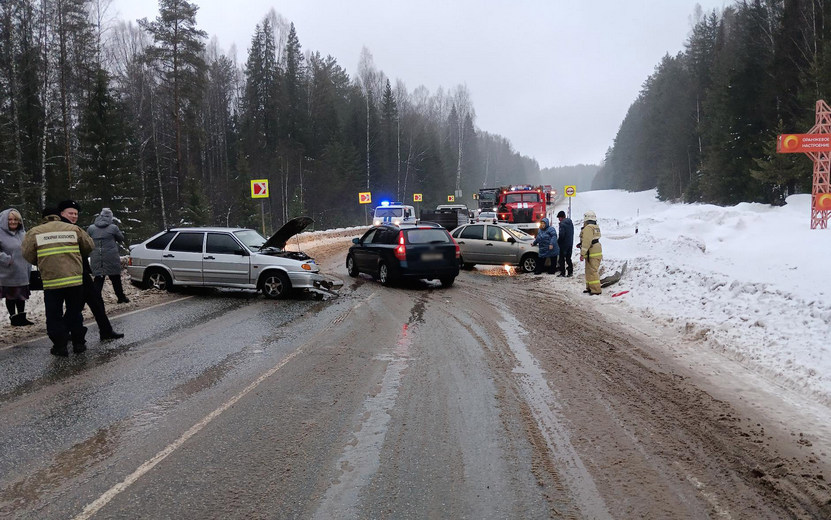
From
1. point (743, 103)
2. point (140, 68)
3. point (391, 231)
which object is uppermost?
point (140, 68)

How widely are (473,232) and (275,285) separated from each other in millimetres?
8413

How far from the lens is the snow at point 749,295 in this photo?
6.61 m

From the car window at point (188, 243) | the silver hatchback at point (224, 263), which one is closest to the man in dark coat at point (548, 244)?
the silver hatchback at point (224, 263)

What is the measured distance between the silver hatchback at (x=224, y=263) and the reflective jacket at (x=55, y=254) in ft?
16.0

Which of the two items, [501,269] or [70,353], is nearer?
[70,353]

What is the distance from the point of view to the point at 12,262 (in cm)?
847

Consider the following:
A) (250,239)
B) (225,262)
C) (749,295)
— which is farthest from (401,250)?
(749,295)

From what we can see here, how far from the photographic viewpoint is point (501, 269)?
1870 cm

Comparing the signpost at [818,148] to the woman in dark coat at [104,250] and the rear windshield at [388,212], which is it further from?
→ the woman in dark coat at [104,250]

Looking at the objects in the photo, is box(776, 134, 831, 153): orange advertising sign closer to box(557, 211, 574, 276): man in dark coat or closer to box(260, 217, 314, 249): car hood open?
box(557, 211, 574, 276): man in dark coat

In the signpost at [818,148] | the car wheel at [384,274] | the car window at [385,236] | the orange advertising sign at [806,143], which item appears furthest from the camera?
the orange advertising sign at [806,143]

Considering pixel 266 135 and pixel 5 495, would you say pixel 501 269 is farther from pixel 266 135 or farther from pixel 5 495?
pixel 266 135

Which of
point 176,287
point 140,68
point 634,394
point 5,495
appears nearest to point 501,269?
point 176,287

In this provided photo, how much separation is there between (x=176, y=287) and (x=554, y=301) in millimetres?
8962
